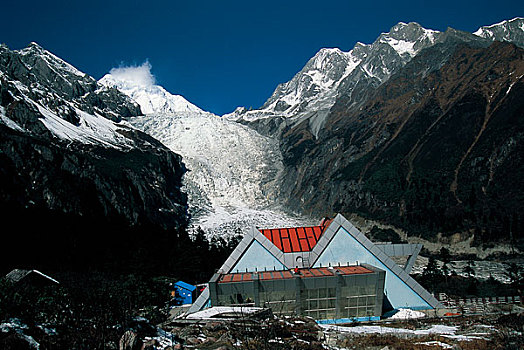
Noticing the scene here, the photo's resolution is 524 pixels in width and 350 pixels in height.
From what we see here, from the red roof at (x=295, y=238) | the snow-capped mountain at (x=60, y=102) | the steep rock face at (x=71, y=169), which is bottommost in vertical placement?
the red roof at (x=295, y=238)

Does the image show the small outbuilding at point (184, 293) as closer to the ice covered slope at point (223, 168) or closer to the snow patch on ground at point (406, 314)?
the snow patch on ground at point (406, 314)

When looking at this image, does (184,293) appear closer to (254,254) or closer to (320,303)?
(254,254)

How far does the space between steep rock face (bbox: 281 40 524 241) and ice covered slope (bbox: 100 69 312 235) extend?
12674 millimetres

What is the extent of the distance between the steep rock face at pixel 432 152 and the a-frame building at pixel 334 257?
77.8m

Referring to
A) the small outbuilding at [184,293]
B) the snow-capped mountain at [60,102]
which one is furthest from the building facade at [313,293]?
the snow-capped mountain at [60,102]

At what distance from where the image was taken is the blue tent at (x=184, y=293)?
37406 millimetres

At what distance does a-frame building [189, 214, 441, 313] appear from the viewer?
19219mm

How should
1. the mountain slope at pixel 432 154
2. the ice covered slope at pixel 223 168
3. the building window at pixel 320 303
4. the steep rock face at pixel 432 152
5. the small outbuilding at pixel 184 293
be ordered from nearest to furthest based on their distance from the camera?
1. the building window at pixel 320 303
2. the small outbuilding at pixel 184 293
3. the mountain slope at pixel 432 154
4. the steep rock face at pixel 432 152
5. the ice covered slope at pixel 223 168

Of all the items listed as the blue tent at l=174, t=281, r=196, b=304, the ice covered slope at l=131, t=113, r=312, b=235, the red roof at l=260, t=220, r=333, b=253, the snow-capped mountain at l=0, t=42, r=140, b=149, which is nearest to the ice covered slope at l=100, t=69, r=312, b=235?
the ice covered slope at l=131, t=113, r=312, b=235

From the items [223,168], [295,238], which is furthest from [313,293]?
[223,168]

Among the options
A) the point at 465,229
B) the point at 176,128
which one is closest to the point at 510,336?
the point at 465,229

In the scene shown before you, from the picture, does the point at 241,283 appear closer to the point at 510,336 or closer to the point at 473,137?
the point at 510,336

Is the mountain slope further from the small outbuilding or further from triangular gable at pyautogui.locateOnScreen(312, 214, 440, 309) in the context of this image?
triangular gable at pyautogui.locateOnScreen(312, 214, 440, 309)

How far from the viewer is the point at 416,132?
143 metres
